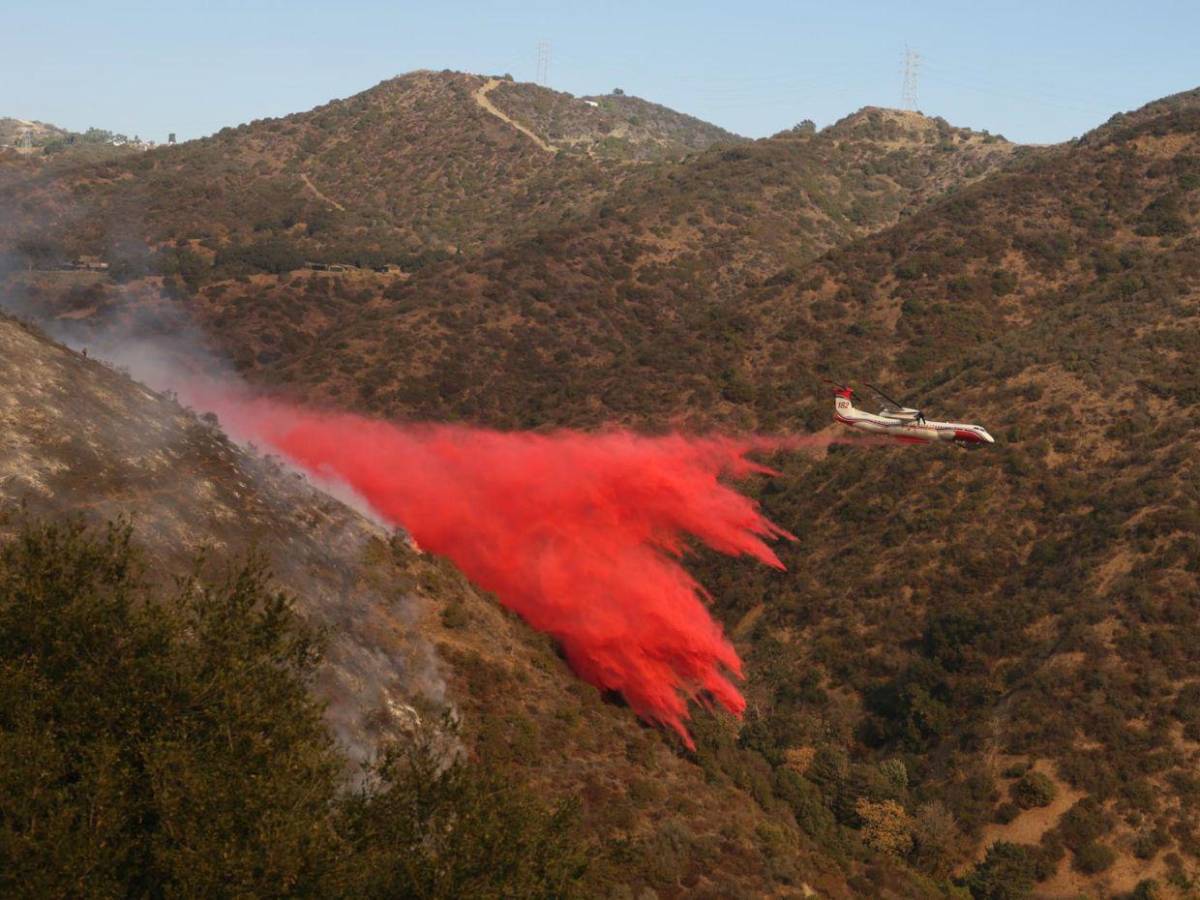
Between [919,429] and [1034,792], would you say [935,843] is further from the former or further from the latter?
[919,429]

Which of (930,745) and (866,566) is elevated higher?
Answer: (866,566)

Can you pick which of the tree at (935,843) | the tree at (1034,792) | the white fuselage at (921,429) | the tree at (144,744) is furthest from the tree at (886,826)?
the tree at (144,744)

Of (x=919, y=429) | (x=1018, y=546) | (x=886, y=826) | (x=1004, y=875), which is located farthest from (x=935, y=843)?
(x=1018, y=546)

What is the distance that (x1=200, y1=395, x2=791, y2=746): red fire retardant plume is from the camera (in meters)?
57.3

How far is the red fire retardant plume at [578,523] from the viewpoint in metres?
57.3

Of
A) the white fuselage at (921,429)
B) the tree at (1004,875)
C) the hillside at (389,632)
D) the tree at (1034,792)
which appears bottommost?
the tree at (1004,875)

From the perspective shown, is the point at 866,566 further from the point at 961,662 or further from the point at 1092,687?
the point at 1092,687

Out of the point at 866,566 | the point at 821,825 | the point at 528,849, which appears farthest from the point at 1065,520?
the point at 528,849

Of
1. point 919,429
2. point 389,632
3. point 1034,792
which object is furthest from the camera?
point 919,429

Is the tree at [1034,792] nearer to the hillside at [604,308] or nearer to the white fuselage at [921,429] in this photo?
the white fuselage at [921,429]

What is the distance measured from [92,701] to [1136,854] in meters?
47.9

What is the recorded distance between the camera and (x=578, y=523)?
62969 millimetres

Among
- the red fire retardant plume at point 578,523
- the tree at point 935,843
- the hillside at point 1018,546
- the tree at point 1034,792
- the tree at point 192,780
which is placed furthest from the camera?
the hillside at point 1018,546

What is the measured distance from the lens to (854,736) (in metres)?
70.1
